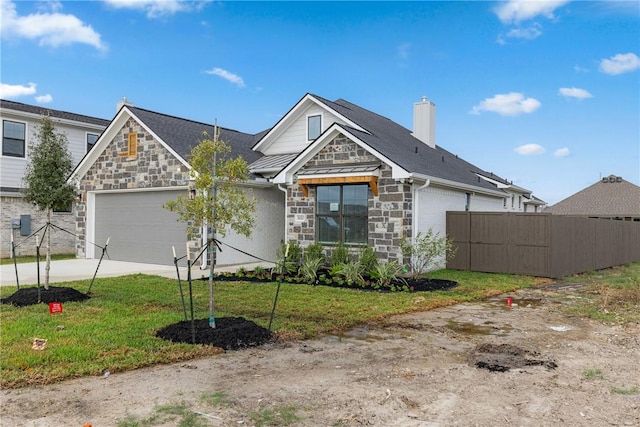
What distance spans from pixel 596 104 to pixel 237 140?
13778mm

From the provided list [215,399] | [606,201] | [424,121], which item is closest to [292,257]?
[215,399]

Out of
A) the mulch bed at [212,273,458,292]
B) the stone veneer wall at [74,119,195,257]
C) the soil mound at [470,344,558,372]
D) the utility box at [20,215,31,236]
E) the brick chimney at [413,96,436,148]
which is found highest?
the brick chimney at [413,96,436,148]

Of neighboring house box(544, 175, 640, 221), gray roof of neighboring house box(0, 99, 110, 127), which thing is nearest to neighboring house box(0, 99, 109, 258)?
gray roof of neighboring house box(0, 99, 110, 127)

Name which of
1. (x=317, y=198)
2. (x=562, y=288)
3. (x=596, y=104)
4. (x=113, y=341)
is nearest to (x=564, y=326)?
(x=562, y=288)

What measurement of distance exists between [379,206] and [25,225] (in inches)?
589

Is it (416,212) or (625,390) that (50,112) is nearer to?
(416,212)

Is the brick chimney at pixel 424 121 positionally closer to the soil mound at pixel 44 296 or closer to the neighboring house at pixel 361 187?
the neighboring house at pixel 361 187

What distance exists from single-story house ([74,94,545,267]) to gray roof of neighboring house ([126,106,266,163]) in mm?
66

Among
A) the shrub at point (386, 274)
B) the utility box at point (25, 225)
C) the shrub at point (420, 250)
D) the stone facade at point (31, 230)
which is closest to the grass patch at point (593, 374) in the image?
the shrub at point (386, 274)

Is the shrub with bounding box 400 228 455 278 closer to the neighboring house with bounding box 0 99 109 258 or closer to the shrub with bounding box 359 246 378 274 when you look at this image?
the shrub with bounding box 359 246 378 274

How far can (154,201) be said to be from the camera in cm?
1694

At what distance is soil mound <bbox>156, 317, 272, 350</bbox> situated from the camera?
6.24 m

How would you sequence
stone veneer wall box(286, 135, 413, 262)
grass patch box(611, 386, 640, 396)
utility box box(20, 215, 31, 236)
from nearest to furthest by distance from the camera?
grass patch box(611, 386, 640, 396) < stone veneer wall box(286, 135, 413, 262) < utility box box(20, 215, 31, 236)

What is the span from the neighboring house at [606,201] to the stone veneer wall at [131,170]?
94.8 ft
